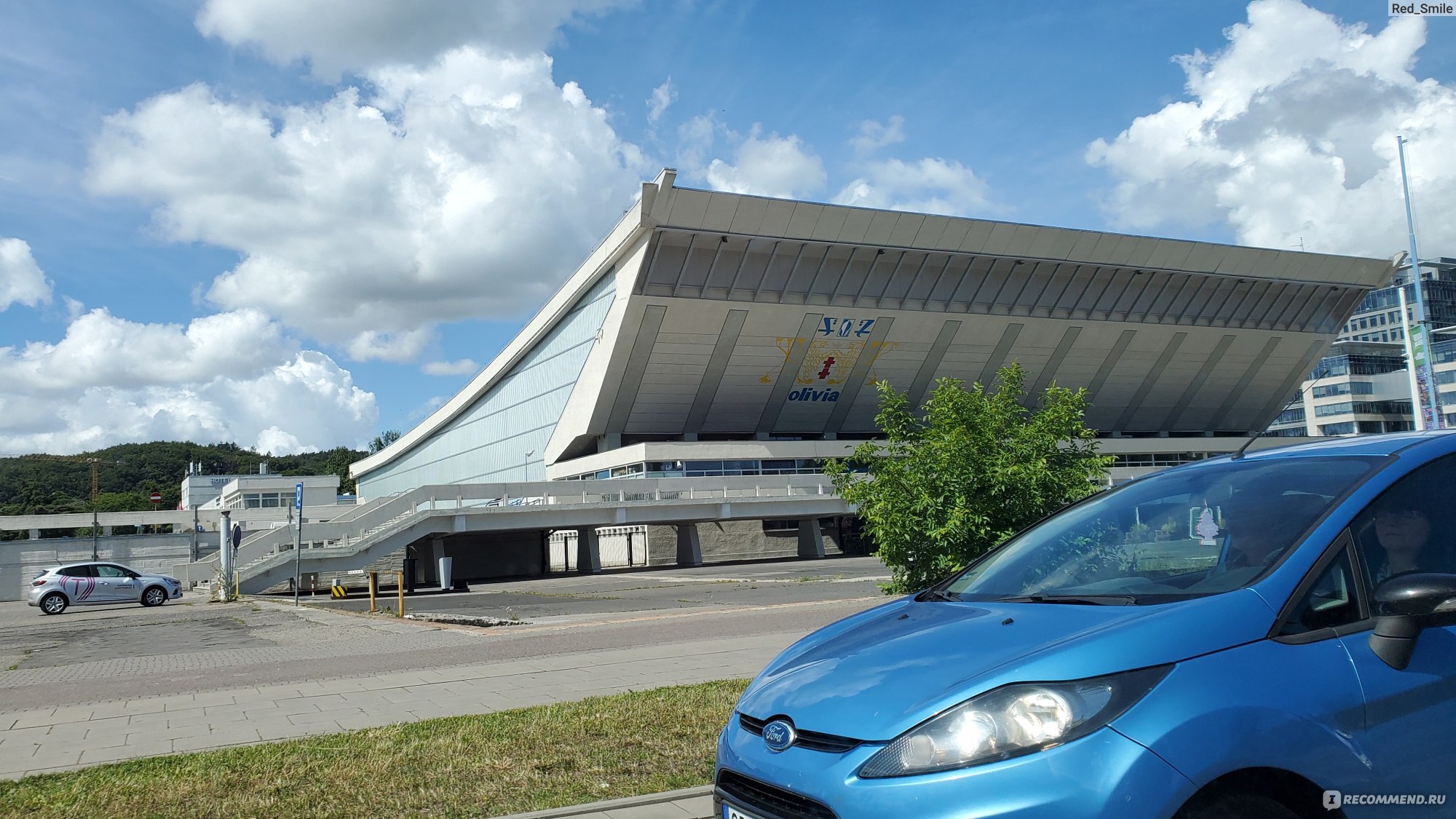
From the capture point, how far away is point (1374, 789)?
2959 millimetres

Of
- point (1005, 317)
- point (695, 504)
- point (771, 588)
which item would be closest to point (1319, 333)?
point (1005, 317)

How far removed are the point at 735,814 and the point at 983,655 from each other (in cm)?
97

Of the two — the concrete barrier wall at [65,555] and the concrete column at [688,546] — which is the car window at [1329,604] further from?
the concrete barrier wall at [65,555]

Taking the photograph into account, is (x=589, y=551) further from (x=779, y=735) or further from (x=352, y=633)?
(x=779, y=735)

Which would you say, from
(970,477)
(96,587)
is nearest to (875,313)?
(96,587)

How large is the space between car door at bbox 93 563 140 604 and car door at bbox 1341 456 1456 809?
3558 cm

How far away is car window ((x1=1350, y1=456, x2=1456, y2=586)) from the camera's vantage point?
3.30m

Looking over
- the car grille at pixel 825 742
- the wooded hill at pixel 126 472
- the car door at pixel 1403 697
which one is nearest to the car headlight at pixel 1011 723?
the car grille at pixel 825 742

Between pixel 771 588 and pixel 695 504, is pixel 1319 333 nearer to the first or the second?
pixel 695 504

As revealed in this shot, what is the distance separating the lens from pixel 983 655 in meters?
3.10

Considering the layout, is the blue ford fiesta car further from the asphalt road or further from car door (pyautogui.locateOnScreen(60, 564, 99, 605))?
car door (pyautogui.locateOnScreen(60, 564, 99, 605))

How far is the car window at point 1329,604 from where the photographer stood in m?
3.06

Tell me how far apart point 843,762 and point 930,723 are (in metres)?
0.28

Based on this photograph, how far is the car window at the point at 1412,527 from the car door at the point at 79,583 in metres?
36.0
